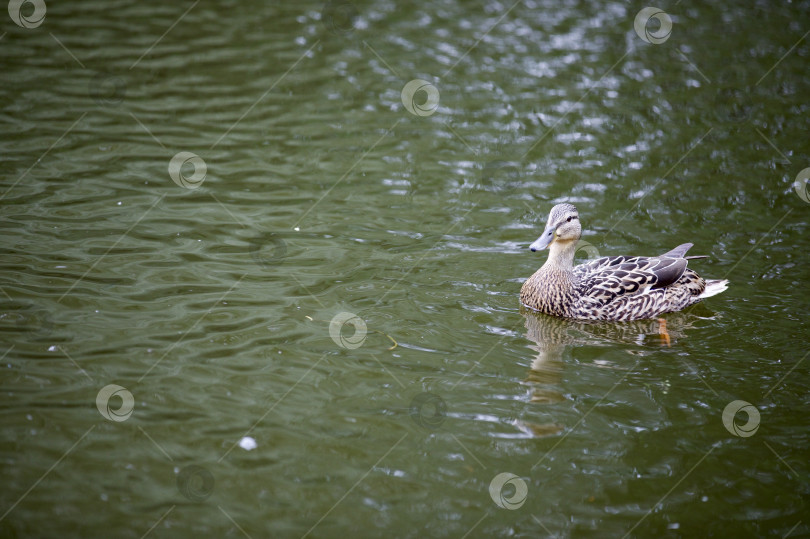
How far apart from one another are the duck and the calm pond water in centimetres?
18

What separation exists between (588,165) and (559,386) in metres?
4.56

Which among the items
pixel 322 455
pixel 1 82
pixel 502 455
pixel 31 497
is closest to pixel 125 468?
pixel 31 497

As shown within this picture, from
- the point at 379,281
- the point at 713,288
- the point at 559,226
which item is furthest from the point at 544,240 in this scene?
the point at 713,288

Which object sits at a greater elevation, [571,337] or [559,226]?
[559,226]

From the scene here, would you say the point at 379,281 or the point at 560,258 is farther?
the point at 379,281

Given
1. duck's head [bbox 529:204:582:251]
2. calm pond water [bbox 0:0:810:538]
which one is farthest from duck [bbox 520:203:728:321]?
calm pond water [bbox 0:0:810:538]

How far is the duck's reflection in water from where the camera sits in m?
6.52

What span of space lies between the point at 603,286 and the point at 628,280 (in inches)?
9.2

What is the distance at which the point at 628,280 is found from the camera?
747cm

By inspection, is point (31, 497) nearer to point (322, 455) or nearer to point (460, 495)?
point (322, 455)

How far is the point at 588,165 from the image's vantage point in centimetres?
1027

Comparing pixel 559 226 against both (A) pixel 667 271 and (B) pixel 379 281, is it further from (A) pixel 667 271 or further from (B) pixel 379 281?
(B) pixel 379 281

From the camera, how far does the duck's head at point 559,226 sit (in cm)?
733

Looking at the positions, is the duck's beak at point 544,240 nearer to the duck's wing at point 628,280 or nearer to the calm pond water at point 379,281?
the duck's wing at point 628,280
